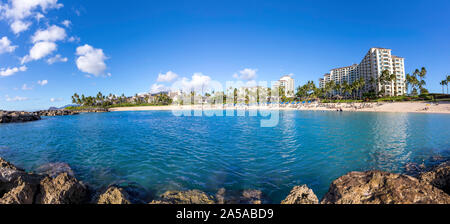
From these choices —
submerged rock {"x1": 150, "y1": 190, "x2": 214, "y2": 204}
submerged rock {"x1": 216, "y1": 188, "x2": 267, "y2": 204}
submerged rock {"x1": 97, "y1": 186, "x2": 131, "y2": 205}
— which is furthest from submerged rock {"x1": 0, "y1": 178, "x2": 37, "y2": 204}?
submerged rock {"x1": 216, "y1": 188, "x2": 267, "y2": 204}

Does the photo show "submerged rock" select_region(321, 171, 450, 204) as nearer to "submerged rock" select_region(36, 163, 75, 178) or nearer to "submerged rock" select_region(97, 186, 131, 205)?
"submerged rock" select_region(97, 186, 131, 205)

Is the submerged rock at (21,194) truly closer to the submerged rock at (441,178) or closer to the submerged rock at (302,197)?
the submerged rock at (302,197)

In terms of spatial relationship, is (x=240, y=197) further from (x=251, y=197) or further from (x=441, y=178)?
(x=441, y=178)

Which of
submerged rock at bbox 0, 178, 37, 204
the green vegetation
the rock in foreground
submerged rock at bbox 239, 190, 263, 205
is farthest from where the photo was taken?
the green vegetation

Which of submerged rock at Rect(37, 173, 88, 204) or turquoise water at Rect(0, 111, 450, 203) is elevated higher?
submerged rock at Rect(37, 173, 88, 204)

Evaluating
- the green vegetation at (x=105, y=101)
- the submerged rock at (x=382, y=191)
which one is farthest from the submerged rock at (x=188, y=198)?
the green vegetation at (x=105, y=101)

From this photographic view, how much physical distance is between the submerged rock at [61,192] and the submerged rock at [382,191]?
30.9 ft

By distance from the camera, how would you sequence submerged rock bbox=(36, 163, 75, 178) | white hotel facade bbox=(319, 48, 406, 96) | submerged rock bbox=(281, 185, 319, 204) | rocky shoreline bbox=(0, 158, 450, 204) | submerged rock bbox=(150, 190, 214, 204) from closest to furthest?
rocky shoreline bbox=(0, 158, 450, 204), submerged rock bbox=(281, 185, 319, 204), submerged rock bbox=(150, 190, 214, 204), submerged rock bbox=(36, 163, 75, 178), white hotel facade bbox=(319, 48, 406, 96)

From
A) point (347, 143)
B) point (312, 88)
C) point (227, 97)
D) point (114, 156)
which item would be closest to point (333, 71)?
point (312, 88)

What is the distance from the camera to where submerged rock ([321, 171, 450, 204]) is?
436 cm

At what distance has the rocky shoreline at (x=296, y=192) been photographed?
4539 millimetres
